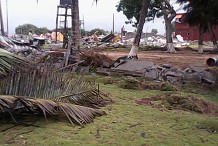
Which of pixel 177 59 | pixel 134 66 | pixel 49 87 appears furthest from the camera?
pixel 177 59

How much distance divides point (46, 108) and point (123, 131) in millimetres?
1181

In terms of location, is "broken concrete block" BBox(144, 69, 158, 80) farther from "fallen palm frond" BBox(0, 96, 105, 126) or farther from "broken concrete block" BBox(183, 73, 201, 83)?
"fallen palm frond" BBox(0, 96, 105, 126)

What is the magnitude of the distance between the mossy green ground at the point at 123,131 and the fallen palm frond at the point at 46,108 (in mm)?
143

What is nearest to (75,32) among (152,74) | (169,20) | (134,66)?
(134,66)

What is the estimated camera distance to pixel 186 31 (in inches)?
2073

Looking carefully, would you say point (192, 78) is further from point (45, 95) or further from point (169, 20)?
point (169, 20)

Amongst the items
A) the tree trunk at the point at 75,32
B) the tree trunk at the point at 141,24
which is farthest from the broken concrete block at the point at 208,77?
the tree trunk at the point at 141,24

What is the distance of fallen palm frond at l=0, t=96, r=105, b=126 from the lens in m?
4.99

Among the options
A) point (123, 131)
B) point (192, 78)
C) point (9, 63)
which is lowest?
point (123, 131)

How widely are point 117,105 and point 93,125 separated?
1895 mm

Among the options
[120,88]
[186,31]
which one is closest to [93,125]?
[120,88]

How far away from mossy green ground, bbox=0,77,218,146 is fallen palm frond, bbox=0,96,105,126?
0.47ft

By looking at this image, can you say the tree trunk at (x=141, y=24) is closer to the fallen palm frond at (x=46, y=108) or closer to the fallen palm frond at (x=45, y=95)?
the fallen palm frond at (x=45, y=95)

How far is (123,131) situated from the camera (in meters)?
5.42
